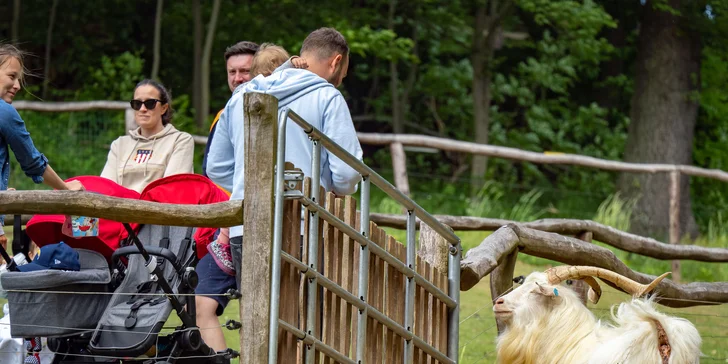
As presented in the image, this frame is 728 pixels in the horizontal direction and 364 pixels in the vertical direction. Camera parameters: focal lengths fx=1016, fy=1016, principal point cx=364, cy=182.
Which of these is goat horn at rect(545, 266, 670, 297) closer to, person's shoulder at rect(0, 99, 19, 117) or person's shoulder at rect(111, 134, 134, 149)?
person's shoulder at rect(0, 99, 19, 117)

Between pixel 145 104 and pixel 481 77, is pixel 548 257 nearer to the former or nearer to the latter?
pixel 145 104

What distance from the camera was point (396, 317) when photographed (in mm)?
4035

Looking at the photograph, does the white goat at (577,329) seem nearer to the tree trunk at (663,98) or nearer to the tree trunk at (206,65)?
the tree trunk at (663,98)

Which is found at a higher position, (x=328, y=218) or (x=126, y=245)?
(x=328, y=218)

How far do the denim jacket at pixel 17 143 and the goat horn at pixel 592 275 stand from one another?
7.60 ft

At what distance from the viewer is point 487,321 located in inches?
335

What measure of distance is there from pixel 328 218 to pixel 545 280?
1114 mm

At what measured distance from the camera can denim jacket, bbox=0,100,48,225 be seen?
14.7ft

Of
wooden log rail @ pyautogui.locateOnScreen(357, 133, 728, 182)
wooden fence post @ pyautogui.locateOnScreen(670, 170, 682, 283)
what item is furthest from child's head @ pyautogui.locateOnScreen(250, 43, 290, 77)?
wooden fence post @ pyautogui.locateOnScreen(670, 170, 682, 283)

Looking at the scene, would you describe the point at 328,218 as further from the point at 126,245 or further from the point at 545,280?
the point at 126,245

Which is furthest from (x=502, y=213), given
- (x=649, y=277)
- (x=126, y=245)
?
(x=126, y=245)

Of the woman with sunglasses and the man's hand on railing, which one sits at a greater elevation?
the woman with sunglasses

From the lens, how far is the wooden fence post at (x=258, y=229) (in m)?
3.39

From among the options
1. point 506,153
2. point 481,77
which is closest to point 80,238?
point 506,153
